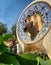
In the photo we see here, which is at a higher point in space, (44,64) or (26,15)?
(26,15)

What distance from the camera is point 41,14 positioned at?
8141 mm

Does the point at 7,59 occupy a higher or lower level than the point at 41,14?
lower

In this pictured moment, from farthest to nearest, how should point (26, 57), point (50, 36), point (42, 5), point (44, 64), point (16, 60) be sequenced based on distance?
point (42, 5)
point (50, 36)
point (26, 57)
point (16, 60)
point (44, 64)

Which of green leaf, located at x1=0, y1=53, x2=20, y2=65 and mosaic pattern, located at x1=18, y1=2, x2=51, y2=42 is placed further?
mosaic pattern, located at x1=18, y1=2, x2=51, y2=42

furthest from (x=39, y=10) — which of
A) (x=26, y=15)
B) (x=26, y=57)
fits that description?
(x=26, y=57)

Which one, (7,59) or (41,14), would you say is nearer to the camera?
(7,59)

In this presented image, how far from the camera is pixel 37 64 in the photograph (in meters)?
0.91

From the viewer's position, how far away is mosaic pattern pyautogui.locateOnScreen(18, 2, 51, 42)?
790cm

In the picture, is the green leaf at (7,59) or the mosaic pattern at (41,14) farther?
the mosaic pattern at (41,14)

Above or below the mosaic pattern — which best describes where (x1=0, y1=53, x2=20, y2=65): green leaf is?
below

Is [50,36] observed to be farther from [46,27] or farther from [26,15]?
[26,15]

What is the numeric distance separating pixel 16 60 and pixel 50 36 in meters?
6.73

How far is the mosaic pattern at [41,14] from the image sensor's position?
7.90 metres

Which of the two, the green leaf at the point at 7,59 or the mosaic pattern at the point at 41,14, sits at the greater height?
the mosaic pattern at the point at 41,14
